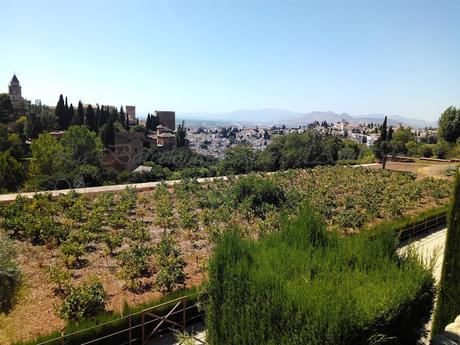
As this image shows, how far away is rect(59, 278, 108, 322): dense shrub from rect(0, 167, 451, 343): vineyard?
0.07 feet

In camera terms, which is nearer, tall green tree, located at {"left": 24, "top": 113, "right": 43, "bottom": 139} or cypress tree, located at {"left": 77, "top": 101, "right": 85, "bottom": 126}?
tall green tree, located at {"left": 24, "top": 113, "right": 43, "bottom": 139}

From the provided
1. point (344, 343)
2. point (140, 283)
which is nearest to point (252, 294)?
point (344, 343)

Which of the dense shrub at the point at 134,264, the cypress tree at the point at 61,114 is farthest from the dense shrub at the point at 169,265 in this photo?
the cypress tree at the point at 61,114

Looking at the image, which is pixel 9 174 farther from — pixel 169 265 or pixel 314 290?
pixel 314 290

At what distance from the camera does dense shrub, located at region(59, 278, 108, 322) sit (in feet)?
28.1

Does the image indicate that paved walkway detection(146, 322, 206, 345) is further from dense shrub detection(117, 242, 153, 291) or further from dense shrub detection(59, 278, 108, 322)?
dense shrub detection(117, 242, 153, 291)

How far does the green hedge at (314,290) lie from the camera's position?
183 inches

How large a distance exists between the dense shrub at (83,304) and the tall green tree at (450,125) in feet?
178

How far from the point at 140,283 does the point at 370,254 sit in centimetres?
660

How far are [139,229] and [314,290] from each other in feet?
34.4

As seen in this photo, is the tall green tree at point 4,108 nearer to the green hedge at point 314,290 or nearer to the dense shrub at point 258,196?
the dense shrub at point 258,196

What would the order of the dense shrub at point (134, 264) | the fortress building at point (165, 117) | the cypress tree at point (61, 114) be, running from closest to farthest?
the dense shrub at point (134, 264) → the cypress tree at point (61, 114) → the fortress building at point (165, 117)

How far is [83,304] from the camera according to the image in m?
8.78

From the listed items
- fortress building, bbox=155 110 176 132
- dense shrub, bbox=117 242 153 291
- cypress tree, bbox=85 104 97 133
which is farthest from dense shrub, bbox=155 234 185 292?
fortress building, bbox=155 110 176 132
